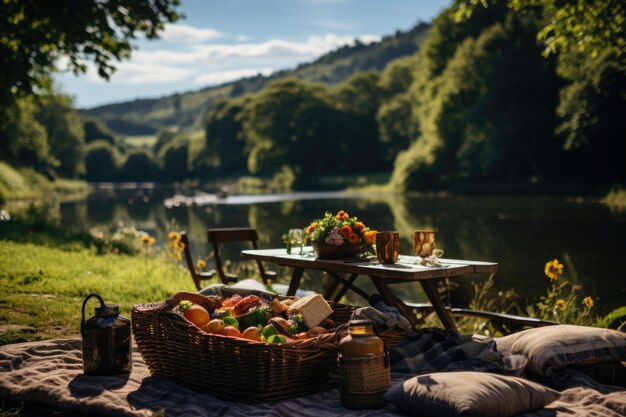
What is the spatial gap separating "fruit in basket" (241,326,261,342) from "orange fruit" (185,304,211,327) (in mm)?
445

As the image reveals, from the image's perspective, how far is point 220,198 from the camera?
5478cm

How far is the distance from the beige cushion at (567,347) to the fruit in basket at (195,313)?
8.15 ft

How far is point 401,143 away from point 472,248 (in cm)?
5734

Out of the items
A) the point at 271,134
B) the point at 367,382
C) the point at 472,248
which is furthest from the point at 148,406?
the point at 271,134

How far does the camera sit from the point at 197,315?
5816mm

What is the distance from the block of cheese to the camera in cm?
579

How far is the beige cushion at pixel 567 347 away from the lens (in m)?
5.63

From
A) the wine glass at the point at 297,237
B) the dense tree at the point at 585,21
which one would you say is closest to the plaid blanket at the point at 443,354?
the wine glass at the point at 297,237

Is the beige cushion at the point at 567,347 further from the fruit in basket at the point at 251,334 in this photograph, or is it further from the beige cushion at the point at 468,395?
the fruit in basket at the point at 251,334

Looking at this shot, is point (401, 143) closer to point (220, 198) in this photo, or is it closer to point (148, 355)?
point (220, 198)

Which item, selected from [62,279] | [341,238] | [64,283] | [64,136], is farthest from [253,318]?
[64,136]

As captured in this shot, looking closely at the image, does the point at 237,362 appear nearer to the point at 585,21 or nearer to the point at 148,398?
the point at 148,398

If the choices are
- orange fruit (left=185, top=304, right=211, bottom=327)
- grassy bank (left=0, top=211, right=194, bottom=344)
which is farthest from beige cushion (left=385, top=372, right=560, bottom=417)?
grassy bank (left=0, top=211, right=194, bottom=344)

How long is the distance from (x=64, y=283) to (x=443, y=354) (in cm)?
607
